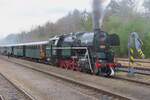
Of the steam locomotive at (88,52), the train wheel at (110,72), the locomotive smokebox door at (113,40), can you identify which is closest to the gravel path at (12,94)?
the steam locomotive at (88,52)

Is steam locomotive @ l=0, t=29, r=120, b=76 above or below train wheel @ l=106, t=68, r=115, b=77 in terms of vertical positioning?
above

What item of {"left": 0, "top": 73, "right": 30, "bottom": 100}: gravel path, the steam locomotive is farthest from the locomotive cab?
{"left": 0, "top": 73, "right": 30, "bottom": 100}: gravel path

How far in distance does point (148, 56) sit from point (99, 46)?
2595cm

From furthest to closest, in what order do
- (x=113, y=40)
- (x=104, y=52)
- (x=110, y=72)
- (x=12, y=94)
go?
(x=113, y=40)
(x=104, y=52)
(x=110, y=72)
(x=12, y=94)

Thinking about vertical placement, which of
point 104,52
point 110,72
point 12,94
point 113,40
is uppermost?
point 113,40

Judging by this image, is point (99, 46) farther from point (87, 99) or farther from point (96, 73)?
point (87, 99)

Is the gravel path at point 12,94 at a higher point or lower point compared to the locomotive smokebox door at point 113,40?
lower

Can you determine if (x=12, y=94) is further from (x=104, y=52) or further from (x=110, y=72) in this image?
(x=104, y=52)

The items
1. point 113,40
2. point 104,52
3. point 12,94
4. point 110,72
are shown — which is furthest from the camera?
point 113,40

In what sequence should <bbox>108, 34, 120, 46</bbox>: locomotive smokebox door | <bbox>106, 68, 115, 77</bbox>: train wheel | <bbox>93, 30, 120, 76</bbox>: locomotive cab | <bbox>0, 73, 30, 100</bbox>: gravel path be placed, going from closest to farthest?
1. <bbox>0, 73, 30, 100</bbox>: gravel path
2. <bbox>106, 68, 115, 77</bbox>: train wheel
3. <bbox>93, 30, 120, 76</bbox>: locomotive cab
4. <bbox>108, 34, 120, 46</bbox>: locomotive smokebox door

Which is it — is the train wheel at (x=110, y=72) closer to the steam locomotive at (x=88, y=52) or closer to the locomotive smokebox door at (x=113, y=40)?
the steam locomotive at (x=88, y=52)

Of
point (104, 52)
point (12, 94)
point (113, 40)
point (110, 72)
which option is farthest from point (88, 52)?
point (12, 94)

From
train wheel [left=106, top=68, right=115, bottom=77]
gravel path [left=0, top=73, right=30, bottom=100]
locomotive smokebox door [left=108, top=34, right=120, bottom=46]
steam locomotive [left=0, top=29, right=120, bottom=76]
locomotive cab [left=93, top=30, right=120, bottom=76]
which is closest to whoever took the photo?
gravel path [left=0, top=73, right=30, bottom=100]

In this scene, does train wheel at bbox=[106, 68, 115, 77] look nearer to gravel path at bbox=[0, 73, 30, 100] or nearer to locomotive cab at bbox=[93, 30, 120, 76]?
locomotive cab at bbox=[93, 30, 120, 76]
